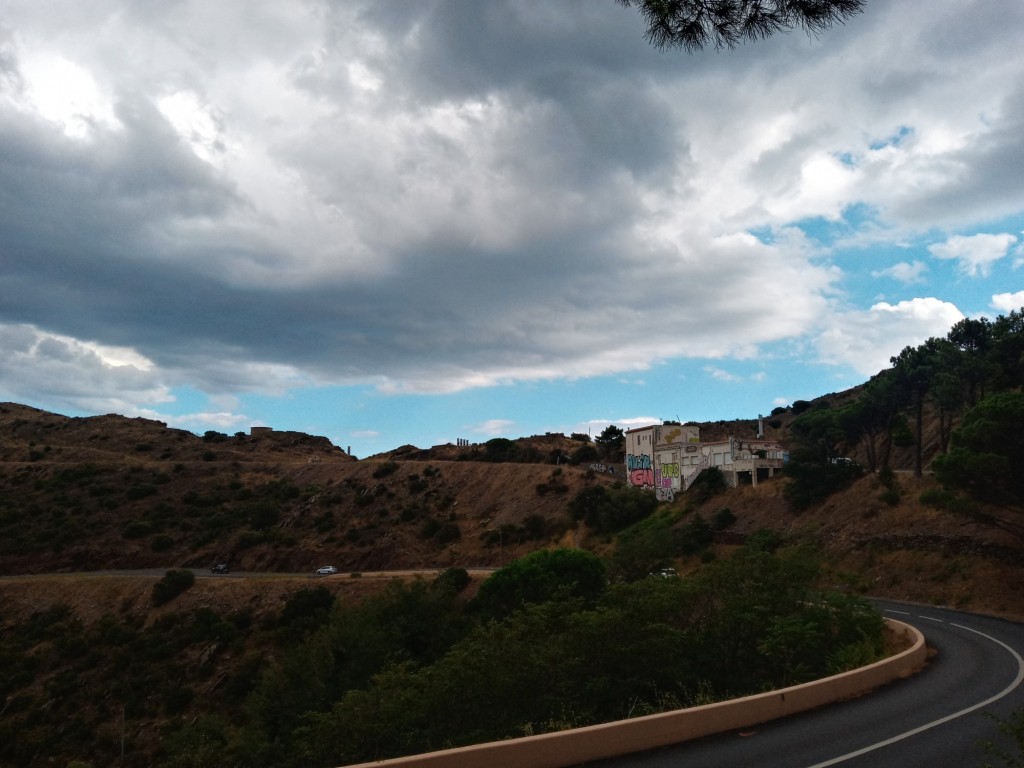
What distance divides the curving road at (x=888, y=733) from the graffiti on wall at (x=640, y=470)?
5790 centimetres

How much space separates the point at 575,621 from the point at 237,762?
46.6ft

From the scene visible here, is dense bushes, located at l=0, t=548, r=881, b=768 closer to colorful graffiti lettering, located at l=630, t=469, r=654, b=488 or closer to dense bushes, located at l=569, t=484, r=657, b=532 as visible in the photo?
dense bushes, located at l=569, t=484, r=657, b=532

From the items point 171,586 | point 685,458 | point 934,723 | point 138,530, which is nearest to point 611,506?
point 685,458

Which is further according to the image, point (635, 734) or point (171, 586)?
point (171, 586)

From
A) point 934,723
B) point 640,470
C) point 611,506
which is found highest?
point 640,470

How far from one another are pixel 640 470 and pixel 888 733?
67339 millimetres

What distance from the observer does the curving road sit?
1048 centimetres

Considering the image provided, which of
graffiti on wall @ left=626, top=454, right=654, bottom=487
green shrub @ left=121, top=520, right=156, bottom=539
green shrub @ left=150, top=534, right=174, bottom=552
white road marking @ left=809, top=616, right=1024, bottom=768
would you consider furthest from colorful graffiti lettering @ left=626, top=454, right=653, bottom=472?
white road marking @ left=809, top=616, right=1024, bottom=768

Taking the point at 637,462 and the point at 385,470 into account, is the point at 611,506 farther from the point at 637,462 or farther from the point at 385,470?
the point at 385,470

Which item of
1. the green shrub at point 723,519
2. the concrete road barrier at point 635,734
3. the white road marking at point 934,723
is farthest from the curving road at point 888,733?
the green shrub at point 723,519

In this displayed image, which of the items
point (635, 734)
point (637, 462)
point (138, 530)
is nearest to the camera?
point (635, 734)

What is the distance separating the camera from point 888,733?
12078 mm

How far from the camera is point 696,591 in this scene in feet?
63.3

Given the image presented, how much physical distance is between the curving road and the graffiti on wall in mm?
57898
